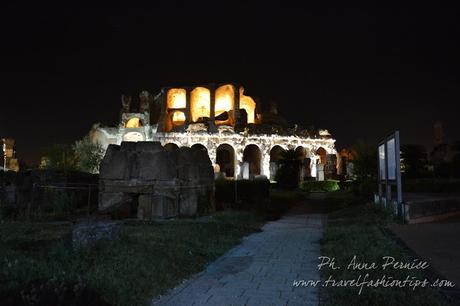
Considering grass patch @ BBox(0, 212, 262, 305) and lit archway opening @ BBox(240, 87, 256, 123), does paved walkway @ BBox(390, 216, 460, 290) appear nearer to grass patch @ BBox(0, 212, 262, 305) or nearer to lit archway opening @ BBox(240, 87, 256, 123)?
grass patch @ BBox(0, 212, 262, 305)

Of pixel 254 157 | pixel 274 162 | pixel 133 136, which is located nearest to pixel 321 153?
pixel 254 157

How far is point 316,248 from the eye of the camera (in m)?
8.90

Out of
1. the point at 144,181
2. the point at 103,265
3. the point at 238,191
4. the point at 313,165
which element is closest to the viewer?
the point at 103,265

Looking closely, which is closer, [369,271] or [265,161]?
[369,271]

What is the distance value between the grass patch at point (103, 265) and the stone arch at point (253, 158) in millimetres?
46906

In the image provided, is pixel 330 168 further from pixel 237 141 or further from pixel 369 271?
pixel 369 271

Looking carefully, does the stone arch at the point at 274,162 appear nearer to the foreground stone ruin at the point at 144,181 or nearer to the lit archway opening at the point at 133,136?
the lit archway opening at the point at 133,136

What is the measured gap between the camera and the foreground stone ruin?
1341 centimetres

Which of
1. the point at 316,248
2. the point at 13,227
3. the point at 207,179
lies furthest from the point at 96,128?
the point at 316,248

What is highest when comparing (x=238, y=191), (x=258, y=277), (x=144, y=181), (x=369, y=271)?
(x=144, y=181)

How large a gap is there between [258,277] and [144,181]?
801 cm

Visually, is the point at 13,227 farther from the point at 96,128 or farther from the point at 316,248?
the point at 96,128

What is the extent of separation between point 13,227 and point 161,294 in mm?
6573

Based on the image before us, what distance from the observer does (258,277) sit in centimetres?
621
